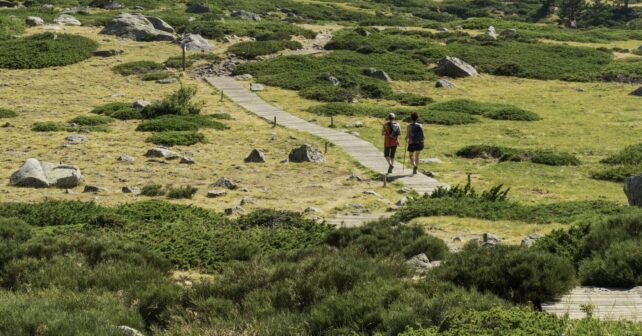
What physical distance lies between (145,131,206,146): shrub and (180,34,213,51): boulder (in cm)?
3075

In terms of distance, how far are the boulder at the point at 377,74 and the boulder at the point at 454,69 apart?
5636mm

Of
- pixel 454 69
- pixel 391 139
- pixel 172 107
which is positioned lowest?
pixel 172 107

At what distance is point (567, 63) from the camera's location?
2344 inches

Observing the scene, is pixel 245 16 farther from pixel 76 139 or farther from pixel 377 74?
pixel 76 139

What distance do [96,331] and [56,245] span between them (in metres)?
4.55

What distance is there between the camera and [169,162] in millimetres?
25453

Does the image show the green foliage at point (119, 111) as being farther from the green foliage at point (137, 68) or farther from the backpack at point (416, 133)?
the backpack at point (416, 133)

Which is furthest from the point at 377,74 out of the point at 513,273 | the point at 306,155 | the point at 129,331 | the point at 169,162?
the point at 129,331

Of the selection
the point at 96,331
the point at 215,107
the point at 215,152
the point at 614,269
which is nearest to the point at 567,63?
the point at 215,107

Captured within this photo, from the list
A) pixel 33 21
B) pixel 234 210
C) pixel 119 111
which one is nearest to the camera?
pixel 234 210

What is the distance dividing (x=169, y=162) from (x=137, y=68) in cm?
2655

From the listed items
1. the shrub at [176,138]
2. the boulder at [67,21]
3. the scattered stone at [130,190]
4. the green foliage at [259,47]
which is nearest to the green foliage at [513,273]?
the scattered stone at [130,190]

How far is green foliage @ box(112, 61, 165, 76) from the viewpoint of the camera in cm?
4894

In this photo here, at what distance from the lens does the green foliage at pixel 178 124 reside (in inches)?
1245
